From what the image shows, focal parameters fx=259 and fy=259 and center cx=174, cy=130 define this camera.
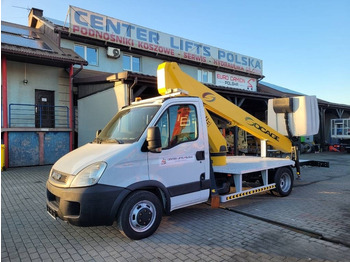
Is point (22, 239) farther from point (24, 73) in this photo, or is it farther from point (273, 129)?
point (24, 73)

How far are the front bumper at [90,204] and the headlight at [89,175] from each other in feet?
0.24

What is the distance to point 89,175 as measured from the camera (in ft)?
12.2

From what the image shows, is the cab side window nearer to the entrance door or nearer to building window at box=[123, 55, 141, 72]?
the entrance door

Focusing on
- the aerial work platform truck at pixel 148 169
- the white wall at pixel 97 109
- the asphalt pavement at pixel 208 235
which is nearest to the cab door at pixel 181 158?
the aerial work platform truck at pixel 148 169

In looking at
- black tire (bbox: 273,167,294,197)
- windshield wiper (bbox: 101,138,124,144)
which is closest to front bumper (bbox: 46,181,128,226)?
windshield wiper (bbox: 101,138,124,144)

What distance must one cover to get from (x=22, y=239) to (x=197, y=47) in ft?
61.3

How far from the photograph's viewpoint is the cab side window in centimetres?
437

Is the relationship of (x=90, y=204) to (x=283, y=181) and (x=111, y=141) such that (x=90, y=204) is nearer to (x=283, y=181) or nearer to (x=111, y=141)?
(x=111, y=141)

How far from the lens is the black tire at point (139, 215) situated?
12.7 ft

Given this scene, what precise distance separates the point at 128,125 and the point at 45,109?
10.4 metres

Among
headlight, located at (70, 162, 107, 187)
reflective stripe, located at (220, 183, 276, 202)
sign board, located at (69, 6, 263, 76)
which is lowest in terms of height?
reflective stripe, located at (220, 183, 276, 202)

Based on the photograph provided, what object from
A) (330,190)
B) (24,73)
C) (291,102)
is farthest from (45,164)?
(330,190)

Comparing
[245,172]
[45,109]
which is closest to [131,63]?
[45,109]

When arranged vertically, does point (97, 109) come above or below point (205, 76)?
below
